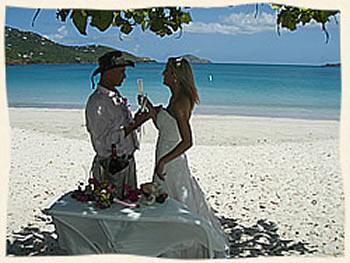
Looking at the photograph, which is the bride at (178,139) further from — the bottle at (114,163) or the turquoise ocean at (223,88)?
the turquoise ocean at (223,88)

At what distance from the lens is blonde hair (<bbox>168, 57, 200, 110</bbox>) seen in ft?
9.04

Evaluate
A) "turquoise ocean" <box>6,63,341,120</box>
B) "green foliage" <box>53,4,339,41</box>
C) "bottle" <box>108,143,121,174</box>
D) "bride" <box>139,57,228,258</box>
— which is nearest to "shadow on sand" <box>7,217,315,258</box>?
"bride" <box>139,57,228,258</box>

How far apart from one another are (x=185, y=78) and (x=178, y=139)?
347 mm

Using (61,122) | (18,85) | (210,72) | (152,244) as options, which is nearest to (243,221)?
(152,244)

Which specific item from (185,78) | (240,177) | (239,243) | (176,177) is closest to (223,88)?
(240,177)

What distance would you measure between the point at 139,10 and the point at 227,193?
1902mm

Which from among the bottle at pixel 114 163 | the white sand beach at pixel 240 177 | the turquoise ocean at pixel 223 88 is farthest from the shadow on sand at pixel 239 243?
the turquoise ocean at pixel 223 88

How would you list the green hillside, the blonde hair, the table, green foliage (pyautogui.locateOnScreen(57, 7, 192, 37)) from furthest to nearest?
the green hillside, green foliage (pyautogui.locateOnScreen(57, 7, 192, 37)), the blonde hair, the table

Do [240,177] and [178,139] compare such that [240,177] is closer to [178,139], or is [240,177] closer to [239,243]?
[239,243]

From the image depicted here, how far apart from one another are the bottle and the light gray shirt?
0.04 m

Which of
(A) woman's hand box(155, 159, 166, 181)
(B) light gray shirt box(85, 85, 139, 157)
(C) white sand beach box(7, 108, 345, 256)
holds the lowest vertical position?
(C) white sand beach box(7, 108, 345, 256)

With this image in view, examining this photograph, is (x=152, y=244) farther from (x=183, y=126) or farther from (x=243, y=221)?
(x=243, y=221)

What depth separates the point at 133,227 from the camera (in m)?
2.66

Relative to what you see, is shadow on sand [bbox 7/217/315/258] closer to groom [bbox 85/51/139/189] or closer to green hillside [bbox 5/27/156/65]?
groom [bbox 85/51/139/189]
